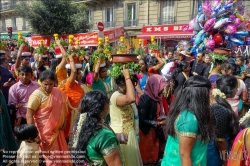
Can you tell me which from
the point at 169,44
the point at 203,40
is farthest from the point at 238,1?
the point at 169,44

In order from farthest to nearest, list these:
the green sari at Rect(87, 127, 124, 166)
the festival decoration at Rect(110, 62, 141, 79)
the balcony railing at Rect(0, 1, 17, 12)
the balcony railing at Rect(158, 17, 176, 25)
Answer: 1. the balcony railing at Rect(0, 1, 17, 12)
2. the balcony railing at Rect(158, 17, 176, 25)
3. the festival decoration at Rect(110, 62, 141, 79)
4. the green sari at Rect(87, 127, 124, 166)

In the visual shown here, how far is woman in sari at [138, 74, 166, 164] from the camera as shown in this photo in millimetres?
3104

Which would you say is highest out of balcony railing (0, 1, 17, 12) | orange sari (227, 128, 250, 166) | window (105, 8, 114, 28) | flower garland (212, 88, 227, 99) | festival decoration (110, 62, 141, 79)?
balcony railing (0, 1, 17, 12)

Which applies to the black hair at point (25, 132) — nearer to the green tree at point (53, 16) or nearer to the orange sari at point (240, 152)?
the orange sari at point (240, 152)

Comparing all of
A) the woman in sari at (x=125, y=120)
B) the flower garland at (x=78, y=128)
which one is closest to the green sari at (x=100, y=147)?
the flower garland at (x=78, y=128)

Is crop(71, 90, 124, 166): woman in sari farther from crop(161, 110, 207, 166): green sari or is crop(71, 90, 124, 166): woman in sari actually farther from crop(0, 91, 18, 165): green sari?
crop(0, 91, 18, 165): green sari

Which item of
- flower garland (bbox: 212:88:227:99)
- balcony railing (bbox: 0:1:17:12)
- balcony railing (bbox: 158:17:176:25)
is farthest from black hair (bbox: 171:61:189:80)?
balcony railing (bbox: 0:1:17:12)

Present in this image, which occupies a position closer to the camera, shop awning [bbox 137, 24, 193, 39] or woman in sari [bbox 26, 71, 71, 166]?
woman in sari [bbox 26, 71, 71, 166]

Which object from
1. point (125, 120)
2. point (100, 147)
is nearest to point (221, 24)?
point (125, 120)

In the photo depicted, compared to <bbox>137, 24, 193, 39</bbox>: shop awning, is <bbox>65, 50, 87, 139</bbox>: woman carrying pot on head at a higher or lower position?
lower

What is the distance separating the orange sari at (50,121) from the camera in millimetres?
2877

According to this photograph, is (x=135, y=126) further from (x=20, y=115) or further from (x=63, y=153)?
(x=20, y=115)

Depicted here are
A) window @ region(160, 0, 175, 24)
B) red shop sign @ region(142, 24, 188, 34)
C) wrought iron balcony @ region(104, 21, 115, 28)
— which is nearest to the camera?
red shop sign @ region(142, 24, 188, 34)

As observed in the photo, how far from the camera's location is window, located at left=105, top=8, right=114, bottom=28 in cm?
2162
